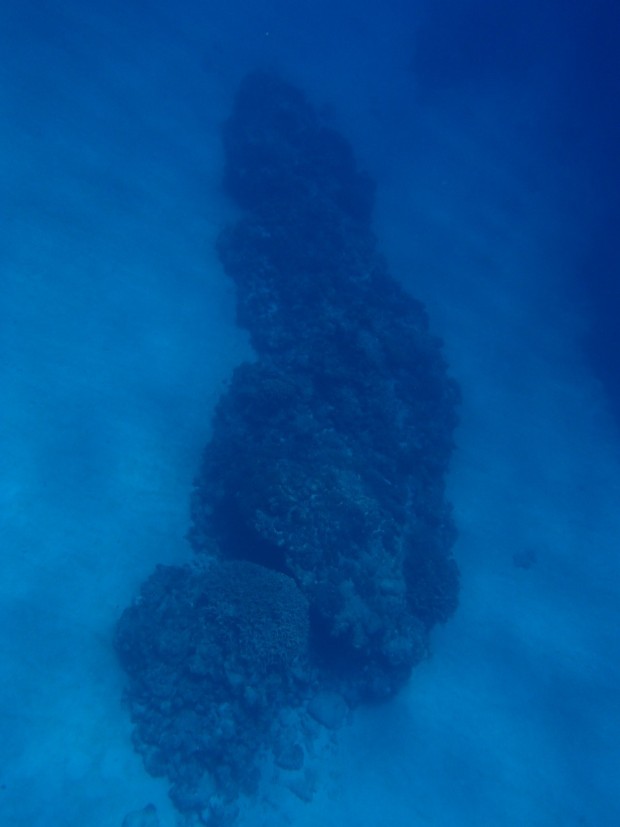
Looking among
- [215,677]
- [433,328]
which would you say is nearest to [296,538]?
[215,677]

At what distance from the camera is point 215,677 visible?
356 inches

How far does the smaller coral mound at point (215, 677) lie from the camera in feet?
29.0

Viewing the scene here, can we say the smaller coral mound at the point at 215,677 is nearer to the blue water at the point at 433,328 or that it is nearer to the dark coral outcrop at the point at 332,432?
the blue water at the point at 433,328

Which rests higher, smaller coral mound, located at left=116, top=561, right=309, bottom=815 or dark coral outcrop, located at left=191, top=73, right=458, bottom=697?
dark coral outcrop, located at left=191, top=73, right=458, bottom=697

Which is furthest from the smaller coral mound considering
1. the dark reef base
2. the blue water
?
the blue water

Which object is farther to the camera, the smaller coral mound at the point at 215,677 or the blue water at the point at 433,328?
the blue water at the point at 433,328

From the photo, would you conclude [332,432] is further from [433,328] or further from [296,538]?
[433,328]

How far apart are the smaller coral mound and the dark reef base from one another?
0.03 m

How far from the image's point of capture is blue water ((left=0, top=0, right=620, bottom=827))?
9.78 m

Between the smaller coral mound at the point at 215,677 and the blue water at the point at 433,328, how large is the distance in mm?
516

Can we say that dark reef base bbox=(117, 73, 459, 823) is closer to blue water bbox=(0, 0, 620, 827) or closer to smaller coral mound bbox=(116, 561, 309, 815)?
smaller coral mound bbox=(116, 561, 309, 815)

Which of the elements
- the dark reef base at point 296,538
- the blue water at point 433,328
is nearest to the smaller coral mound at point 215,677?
the dark reef base at point 296,538

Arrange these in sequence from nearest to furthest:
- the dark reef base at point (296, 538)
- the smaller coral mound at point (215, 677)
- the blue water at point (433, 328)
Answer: the smaller coral mound at point (215, 677) → the dark reef base at point (296, 538) → the blue water at point (433, 328)

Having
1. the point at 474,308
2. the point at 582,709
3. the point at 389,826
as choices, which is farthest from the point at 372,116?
the point at 389,826
